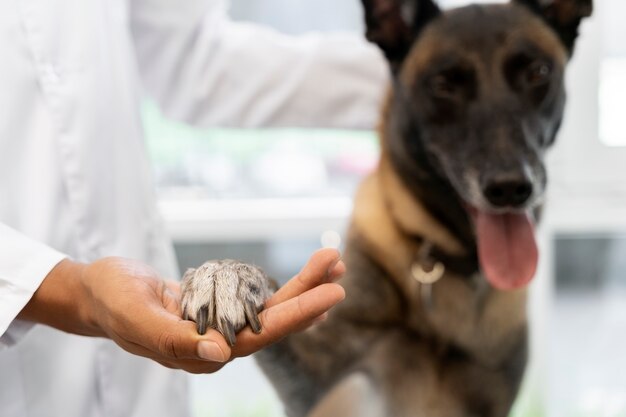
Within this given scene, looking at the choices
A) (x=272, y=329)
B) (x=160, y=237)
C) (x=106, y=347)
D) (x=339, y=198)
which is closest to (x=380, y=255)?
(x=160, y=237)

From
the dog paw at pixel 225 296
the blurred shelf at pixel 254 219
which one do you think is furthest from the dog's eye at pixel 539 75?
the blurred shelf at pixel 254 219

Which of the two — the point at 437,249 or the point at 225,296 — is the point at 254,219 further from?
the point at 225,296

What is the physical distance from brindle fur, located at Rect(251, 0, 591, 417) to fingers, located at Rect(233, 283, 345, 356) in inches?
19.1

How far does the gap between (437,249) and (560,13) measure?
1.43 feet

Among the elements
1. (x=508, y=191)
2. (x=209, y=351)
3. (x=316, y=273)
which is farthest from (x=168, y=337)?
(x=508, y=191)

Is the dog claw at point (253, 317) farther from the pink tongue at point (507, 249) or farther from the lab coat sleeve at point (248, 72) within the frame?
the lab coat sleeve at point (248, 72)

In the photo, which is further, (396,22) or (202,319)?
(396,22)

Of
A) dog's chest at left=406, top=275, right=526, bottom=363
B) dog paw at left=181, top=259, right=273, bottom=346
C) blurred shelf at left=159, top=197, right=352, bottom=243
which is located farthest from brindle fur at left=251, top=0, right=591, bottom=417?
blurred shelf at left=159, top=197, right=352, bottom=243

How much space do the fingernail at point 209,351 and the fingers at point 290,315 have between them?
6cm

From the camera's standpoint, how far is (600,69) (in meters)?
1.77

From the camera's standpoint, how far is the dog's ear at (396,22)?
1.23 m

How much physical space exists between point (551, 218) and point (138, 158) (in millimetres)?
1167

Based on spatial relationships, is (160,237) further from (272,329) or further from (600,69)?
(600,69)

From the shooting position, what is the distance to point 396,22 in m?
1.24
